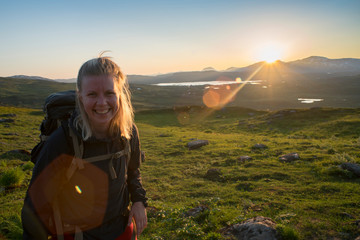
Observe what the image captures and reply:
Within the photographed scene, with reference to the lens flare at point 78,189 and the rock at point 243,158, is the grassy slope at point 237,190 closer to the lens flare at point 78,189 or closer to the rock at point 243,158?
the rock at point 243,158

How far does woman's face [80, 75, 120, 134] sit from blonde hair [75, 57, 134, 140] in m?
0.06

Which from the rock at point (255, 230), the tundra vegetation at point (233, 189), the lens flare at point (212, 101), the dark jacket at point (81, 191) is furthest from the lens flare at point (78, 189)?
the lens flare at point (212, 101)

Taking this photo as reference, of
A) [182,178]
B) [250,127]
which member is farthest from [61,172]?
[250,127]

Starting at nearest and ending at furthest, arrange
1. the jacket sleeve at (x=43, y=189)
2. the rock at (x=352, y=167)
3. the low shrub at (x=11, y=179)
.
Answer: the jacket sleeve at (x=43, y=189), the low shrub at (x=11, y=179), the rock at (x=352, y=167)

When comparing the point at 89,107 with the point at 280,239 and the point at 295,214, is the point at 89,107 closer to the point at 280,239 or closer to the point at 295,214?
the point at 280,239

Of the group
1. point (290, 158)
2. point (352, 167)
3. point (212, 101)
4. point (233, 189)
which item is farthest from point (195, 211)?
point (212, 101)

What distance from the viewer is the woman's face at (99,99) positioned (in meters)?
2.55

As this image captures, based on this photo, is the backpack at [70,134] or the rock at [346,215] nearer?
the backpack at [70,134]

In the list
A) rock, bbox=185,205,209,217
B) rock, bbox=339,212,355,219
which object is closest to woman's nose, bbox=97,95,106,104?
rock, bbox=185,205,209,217

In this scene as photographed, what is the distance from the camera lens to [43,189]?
219 cm

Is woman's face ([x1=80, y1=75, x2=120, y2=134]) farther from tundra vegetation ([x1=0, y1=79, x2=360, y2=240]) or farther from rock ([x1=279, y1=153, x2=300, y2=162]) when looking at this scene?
rock ([x1=279, y1=153, x2=300, y2=162])

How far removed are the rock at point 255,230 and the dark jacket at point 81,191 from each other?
3239 mm

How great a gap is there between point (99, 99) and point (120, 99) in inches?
17.1

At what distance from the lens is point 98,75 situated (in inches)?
101
